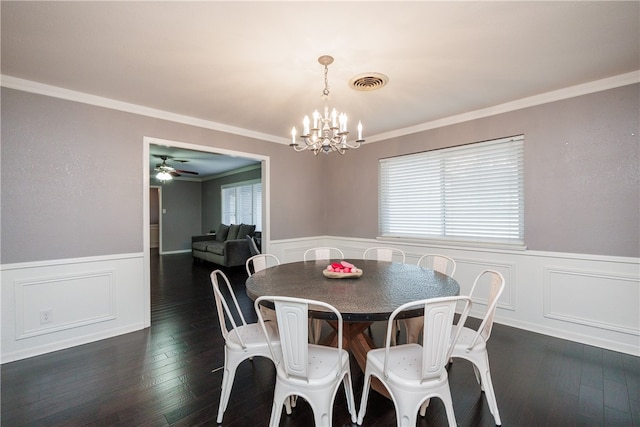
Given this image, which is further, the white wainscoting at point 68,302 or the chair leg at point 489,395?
the white wainscoting at point 68,302

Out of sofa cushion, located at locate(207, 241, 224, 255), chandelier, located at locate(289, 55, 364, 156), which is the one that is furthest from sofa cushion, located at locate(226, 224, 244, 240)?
chandelier, located at locate(289, 55, 364, 156)

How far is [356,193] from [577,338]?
302 cm

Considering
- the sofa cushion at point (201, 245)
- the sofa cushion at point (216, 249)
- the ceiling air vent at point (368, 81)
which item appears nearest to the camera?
the ceiling air vent at point (368, 81)

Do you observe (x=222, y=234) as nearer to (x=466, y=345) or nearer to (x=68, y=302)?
(x=68, y=302)

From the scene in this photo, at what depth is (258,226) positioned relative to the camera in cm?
721

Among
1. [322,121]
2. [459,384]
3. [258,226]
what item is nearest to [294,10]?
[322,121]

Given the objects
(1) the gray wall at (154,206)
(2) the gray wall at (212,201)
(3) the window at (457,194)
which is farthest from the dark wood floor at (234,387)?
(1) the gray wall at (154,206)

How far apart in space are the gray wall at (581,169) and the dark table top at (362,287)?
1.58 metres

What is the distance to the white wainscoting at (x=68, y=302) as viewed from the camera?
244 cm

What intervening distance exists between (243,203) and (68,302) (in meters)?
5.07

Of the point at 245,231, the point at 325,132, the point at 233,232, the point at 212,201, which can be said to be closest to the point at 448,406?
the point at 325,132

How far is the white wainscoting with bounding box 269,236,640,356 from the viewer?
2.49 m

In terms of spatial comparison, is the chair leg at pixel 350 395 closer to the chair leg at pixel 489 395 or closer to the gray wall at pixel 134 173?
the chair leg at pixel 489 395

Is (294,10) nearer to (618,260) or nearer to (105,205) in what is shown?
(105,205)
